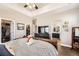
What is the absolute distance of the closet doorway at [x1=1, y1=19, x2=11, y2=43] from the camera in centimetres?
186

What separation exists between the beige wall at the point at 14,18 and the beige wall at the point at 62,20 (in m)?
0.28

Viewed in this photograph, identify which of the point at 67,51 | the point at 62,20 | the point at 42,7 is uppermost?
the point at 42,7

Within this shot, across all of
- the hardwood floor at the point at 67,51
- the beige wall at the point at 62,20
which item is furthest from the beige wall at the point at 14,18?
the hardwood floor at the point at 67,51

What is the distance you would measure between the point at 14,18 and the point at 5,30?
0.29 m

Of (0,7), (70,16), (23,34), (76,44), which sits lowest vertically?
(76,44)

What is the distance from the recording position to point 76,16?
191 cm

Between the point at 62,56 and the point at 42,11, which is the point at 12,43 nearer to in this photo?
the point at 42,11

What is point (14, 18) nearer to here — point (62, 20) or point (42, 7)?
point (42, 7)

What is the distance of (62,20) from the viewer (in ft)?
6.34

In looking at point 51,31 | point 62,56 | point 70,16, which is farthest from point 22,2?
point 62,56

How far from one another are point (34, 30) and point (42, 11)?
0.41 metres

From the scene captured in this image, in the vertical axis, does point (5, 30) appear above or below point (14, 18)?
below

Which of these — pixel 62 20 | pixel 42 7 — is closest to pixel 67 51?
pixel 62 20

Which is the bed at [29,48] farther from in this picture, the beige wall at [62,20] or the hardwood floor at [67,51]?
the beige wall at [62,20]
